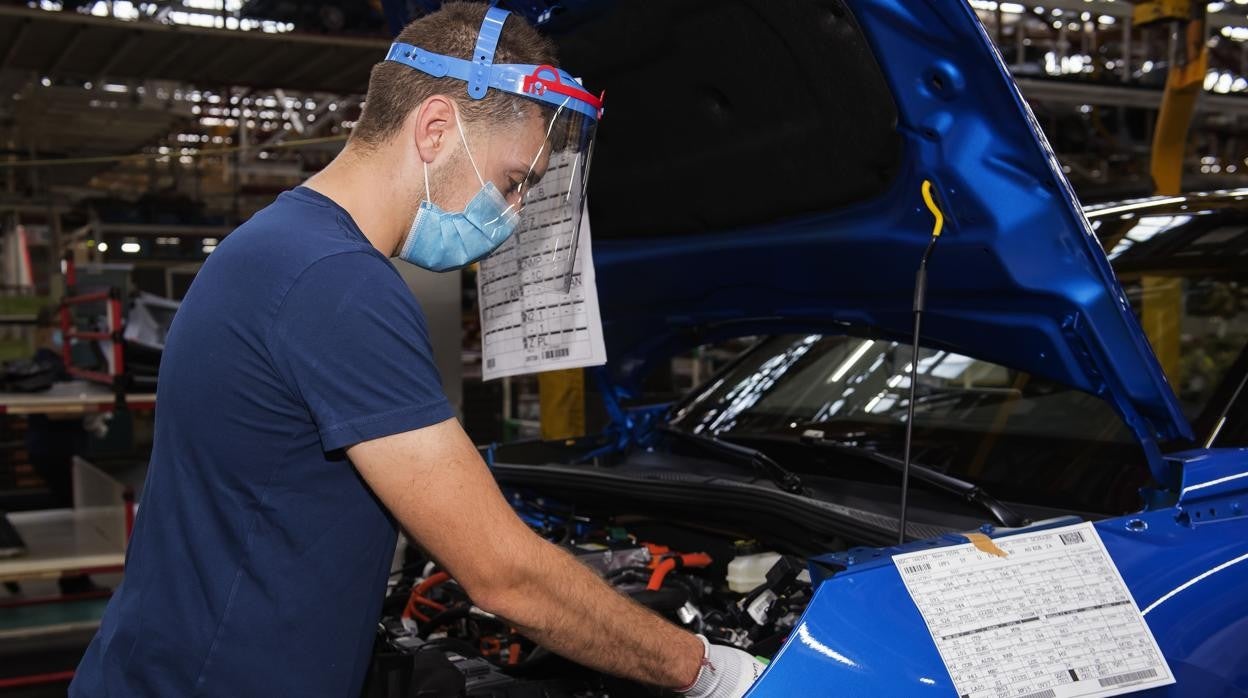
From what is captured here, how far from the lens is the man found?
123 centimetres

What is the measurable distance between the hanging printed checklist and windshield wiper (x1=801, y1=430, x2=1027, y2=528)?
1.83ft

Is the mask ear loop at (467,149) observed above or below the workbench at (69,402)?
above

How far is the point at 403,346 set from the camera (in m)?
1.24

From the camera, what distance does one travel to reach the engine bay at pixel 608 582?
5.55ft

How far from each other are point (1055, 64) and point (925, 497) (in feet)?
23.2

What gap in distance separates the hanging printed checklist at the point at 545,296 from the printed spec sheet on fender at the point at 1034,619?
0.82 metres

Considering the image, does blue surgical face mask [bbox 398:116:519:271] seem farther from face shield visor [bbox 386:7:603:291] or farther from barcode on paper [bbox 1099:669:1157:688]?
barcode on paper [bbox 1099:669:1157:688]

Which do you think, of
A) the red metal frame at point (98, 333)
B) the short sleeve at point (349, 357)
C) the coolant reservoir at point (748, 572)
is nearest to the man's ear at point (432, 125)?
the short sleeve at point (349, 357)

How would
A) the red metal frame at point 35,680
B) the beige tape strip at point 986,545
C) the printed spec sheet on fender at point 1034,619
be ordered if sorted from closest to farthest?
the printed spec sheet on fender at point 1034,619 → the beige tape strip at point 986,545 → the red metal frame at point 35,680

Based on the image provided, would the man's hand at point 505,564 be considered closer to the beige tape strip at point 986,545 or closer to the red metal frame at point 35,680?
the beige tape strip at point 986,545

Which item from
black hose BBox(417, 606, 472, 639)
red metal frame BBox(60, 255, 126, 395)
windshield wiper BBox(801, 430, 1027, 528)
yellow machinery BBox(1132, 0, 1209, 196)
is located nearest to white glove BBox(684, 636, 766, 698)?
windshield wiper BBox(801, 430, 1027, 528)

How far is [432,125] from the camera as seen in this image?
1436mm

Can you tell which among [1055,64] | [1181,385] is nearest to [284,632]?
[1181,385]

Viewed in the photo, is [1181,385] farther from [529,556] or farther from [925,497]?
[529,556]
